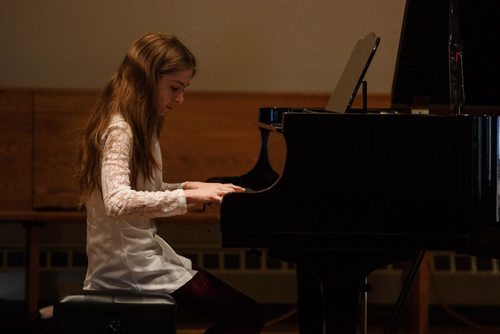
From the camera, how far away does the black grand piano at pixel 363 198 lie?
2.31 meters

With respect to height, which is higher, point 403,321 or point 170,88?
point 170,88

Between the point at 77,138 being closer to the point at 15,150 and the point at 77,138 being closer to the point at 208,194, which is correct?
the point at 15,150

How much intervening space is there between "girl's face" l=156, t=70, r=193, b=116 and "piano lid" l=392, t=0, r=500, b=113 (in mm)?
827

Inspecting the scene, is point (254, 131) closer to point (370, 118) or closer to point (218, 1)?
point (218, 1)

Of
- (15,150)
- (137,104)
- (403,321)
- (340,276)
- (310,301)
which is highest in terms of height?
(137,104)

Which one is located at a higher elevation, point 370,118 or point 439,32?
point 439,32

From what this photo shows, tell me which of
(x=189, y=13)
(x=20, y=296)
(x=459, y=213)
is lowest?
(x=20, y=296)

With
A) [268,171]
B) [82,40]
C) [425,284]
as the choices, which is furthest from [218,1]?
[425,284]

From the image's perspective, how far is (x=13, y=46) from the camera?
4.36 metres

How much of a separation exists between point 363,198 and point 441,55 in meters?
0.96

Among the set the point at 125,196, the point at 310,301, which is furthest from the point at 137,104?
the point at 310,301

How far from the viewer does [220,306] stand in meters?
2.64

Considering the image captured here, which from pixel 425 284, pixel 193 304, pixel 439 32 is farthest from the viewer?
pixel 425 284

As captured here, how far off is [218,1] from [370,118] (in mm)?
2225
